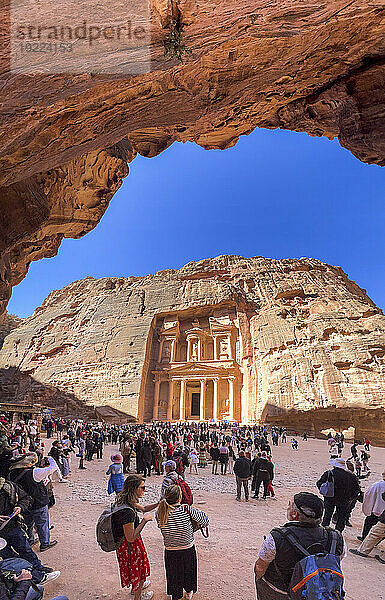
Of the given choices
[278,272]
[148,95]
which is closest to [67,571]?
[148,95]

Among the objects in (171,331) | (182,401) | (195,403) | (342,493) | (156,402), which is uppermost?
(171,331)

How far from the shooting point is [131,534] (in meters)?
3.62

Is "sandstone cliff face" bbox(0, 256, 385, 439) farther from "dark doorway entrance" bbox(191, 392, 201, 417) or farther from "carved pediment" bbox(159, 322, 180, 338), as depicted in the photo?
"dark doorway entrance" bbox(191, 392, 201, 417)

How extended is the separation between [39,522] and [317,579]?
4.79m

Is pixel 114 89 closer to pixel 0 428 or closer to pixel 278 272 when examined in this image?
pixel 0 428

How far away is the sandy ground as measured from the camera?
4.51 metres

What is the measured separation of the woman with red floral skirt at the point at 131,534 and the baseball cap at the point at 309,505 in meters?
1.71

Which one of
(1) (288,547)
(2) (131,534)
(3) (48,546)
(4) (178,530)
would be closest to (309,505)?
(1) (288,547)

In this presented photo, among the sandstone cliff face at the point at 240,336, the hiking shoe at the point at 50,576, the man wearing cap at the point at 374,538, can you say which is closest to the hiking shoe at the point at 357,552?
the man wearing cap at the point at 374,538

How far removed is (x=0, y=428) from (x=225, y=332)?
37.5 m

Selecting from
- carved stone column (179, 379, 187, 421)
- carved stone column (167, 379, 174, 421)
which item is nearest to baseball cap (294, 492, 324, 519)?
carved stone column (179, 379, 187, 421)

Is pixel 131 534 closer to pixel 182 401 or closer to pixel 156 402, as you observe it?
pixel 182 401

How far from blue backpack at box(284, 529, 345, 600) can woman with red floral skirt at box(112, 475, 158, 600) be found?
1.77 metres

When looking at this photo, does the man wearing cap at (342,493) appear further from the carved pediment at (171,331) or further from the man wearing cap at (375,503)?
the carved pediment at (171,331)
